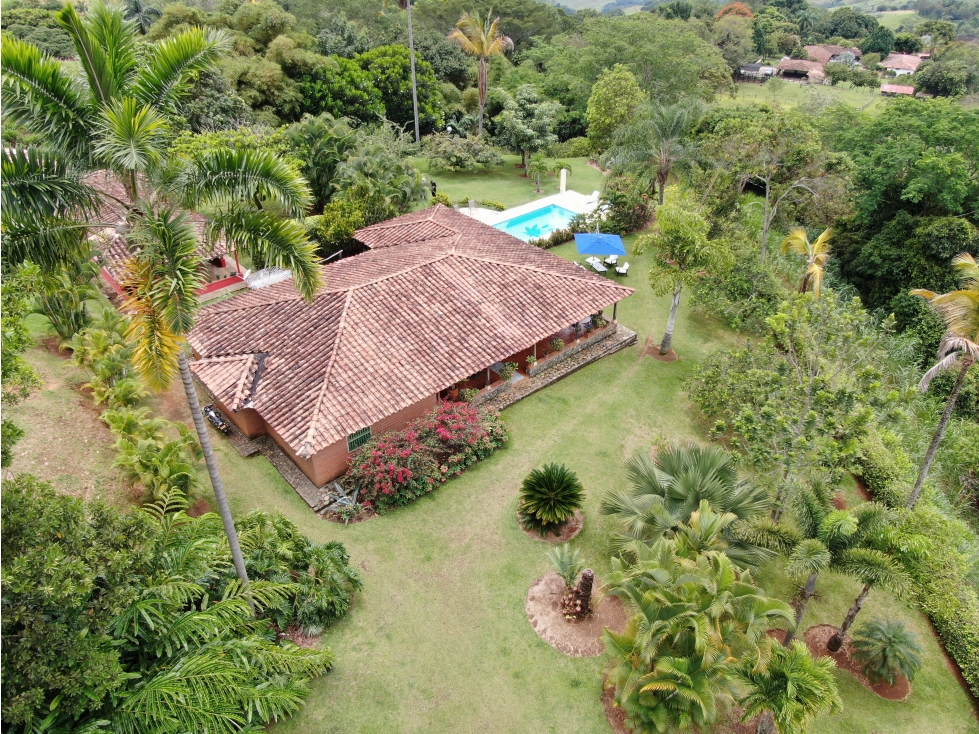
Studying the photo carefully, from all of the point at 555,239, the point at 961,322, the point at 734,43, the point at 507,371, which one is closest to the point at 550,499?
the point at 507,371

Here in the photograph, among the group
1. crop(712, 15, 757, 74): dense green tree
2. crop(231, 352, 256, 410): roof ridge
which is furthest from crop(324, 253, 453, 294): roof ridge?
crop(712, 15, 757, 74): dense green tree

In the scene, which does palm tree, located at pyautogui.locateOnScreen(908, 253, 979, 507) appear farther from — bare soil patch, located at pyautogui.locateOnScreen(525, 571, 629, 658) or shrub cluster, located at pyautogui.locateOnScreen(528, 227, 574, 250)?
shrub cluster, located at pyautogui.locateOnScreen(528, 227, 574, 250)

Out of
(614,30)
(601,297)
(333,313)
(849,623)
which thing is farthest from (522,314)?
(614,30)

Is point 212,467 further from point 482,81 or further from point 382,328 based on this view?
point 482,81

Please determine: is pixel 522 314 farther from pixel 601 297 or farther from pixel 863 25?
pixel 863 25

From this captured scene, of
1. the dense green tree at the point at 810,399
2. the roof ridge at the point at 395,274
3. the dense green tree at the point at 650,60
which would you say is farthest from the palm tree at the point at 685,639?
the dense green tree at the point at 650,60

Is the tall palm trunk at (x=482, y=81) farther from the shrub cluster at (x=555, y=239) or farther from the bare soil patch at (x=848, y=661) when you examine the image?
the bare soil patch at (x=848, y=661)
